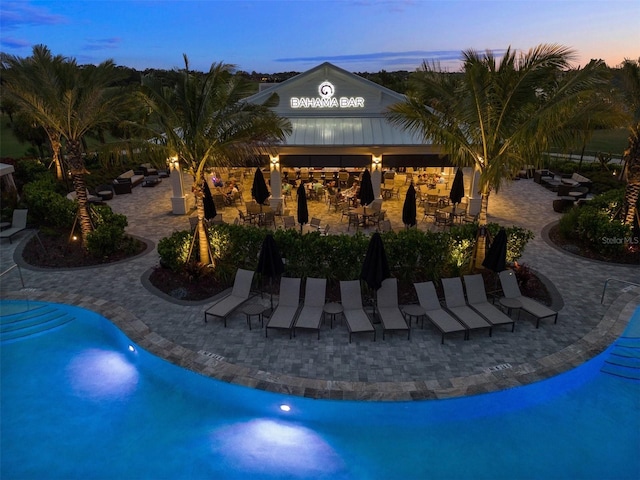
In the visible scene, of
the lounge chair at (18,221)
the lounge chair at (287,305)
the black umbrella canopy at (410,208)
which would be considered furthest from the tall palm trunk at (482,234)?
the lounge chair at (18,221)

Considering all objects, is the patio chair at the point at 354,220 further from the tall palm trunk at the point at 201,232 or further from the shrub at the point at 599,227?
the shrub at the point at 599,227

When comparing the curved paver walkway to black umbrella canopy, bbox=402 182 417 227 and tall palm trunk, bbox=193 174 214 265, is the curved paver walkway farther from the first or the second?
black umbrella canopy, bbox=402 182 417 227

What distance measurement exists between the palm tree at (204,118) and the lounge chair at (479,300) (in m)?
7.15

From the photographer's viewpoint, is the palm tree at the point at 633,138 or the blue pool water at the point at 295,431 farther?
the palm tree at the point at 633,138

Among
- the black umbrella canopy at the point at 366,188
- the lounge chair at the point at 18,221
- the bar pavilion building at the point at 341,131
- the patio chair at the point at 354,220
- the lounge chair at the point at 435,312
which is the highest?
the bar pavilion building at the point at 341,131

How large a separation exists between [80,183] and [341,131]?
12060 millimetres

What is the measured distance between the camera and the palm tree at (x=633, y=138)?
14.4 m

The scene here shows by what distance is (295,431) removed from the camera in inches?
320

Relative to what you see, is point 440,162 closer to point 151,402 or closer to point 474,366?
point 474,366

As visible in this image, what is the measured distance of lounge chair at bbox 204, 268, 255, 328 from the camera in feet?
35.6

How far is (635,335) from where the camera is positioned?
10.8m

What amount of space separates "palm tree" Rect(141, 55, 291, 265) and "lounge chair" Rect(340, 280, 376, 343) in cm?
471

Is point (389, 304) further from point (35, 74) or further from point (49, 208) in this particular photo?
point (49, 208)

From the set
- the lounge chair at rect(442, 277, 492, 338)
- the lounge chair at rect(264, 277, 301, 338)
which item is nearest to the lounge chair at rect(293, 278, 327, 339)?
the lounge chair at rect(264, 277, 301, 338)
